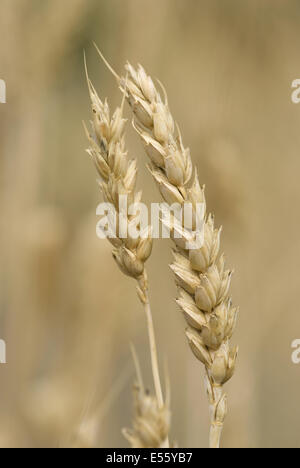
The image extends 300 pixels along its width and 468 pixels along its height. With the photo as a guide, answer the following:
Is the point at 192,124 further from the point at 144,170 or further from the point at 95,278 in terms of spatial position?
the point at 95,278

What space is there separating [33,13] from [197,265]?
0.60 metres

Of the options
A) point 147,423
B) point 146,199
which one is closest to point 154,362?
point 147,423

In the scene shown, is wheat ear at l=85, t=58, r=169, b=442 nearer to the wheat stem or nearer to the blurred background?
the wheat stem

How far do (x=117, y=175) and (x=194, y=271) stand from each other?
9cm

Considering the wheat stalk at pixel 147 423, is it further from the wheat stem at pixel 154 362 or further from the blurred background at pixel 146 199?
the blurred background at pixel 146 199

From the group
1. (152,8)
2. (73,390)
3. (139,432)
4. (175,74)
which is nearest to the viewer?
(139,432)

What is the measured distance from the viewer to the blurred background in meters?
0.87

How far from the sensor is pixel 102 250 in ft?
2.96

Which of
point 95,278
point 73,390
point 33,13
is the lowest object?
point 73,390

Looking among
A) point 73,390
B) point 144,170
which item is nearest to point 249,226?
point 144,170

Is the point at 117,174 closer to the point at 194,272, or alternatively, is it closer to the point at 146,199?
the point at 194,272

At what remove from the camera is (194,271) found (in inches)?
20.0

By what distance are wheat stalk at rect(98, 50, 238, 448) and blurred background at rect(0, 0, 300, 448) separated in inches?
4.2

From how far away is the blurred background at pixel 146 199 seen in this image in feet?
2.86
